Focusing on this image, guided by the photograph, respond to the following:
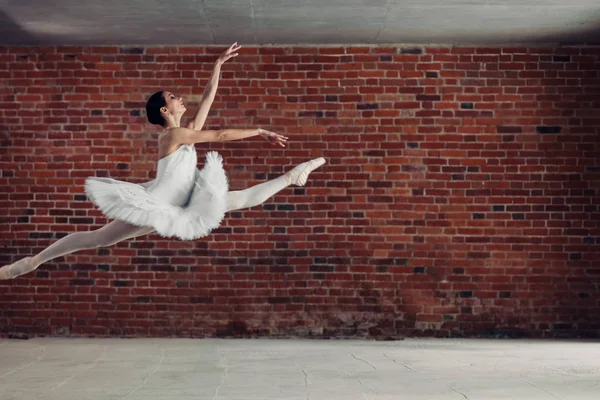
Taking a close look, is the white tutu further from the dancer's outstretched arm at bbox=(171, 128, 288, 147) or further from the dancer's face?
the dancer's face

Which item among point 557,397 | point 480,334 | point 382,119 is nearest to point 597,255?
point 480,334

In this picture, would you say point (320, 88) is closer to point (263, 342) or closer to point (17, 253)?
point (263, 342)

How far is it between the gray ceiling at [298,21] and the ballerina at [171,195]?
6.35 feet

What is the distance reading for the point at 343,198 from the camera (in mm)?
8328

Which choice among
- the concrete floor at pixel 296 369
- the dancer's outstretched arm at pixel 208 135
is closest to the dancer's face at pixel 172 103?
the dancer's outstretched arm at pixel 208 135

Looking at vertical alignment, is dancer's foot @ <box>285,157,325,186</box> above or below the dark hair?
below

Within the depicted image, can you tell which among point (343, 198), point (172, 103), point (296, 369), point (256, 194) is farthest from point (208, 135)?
point (343, 198)

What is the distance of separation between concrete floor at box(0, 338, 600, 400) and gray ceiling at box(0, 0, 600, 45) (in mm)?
2780

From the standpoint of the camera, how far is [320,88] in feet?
27.5

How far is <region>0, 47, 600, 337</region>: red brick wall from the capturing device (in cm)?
829

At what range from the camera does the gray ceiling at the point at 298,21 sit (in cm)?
696

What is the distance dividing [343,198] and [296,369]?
2425 millimetres

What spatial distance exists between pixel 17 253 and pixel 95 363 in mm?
2229

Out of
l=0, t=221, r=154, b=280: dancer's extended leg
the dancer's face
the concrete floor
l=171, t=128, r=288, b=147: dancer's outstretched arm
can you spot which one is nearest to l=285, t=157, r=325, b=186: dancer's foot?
l=171, t=128, r=288, b=147: dancer's outstretched arm
